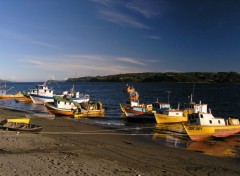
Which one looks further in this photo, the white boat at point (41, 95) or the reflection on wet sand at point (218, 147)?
the white boat at point (41, 95)

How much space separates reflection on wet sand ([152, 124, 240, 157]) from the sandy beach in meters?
2.79

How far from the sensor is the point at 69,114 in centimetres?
5072

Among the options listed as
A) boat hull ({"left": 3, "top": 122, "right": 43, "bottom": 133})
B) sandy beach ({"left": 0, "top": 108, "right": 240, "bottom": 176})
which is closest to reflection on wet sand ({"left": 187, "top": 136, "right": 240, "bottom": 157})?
sandy beach ({"left": 0, "top": 108, "right": 240, "bottom": 176})

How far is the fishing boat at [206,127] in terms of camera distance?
32.2m

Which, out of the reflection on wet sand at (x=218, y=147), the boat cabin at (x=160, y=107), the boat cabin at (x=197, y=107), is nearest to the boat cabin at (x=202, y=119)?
the reflection on wet sand at (x=218, y=147)

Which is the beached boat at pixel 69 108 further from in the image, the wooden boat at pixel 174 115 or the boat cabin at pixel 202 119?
the boat cabin at pixel 202 119

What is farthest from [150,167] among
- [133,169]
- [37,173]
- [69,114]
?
[69,114]

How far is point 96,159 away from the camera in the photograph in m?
19.2

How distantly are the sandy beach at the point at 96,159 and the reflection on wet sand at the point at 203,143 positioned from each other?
2792 millimetres

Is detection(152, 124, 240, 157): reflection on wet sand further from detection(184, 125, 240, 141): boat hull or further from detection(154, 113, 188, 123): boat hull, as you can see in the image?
detection(154, 113, 188, 123): boat hull

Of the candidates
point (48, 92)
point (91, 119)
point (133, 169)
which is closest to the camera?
point (133, 169)

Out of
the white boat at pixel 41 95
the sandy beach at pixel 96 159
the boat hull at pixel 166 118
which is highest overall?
the white boat at pixel 41 95

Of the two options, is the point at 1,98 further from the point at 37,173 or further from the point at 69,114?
the point at 37,173

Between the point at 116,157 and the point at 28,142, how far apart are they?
6883mm
